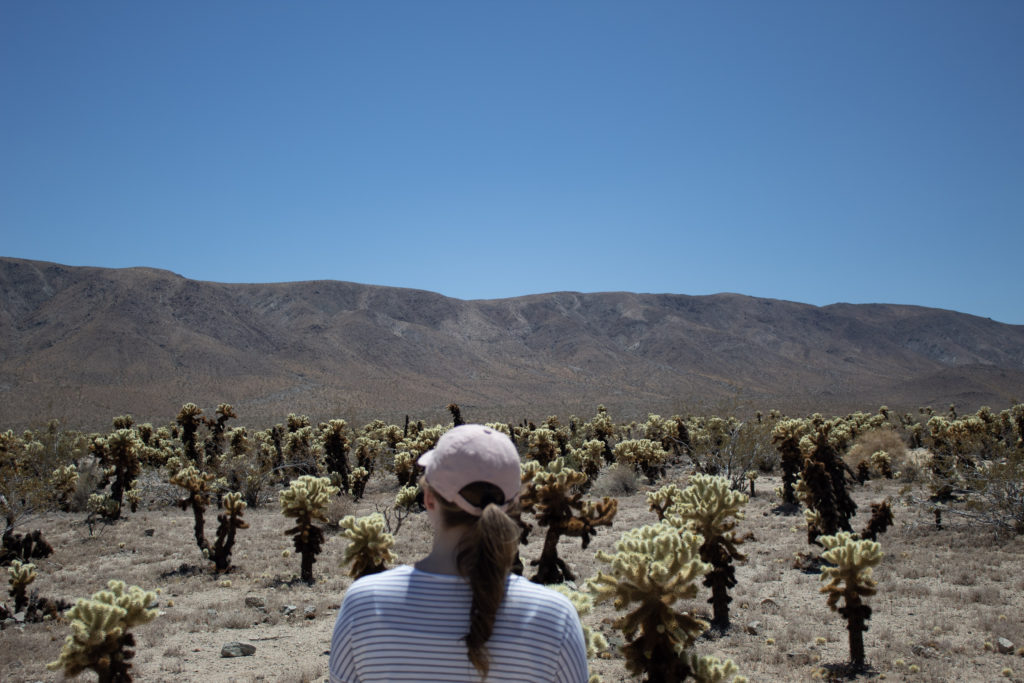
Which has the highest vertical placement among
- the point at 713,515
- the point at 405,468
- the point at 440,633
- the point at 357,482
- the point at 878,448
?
the point at 440,633

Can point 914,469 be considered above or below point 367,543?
below

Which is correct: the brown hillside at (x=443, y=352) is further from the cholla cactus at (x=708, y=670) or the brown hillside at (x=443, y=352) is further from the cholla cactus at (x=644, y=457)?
the cholla cactus at (x=708, y=670)

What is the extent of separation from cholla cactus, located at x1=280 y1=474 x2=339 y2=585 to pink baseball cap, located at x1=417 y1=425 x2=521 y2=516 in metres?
10.3

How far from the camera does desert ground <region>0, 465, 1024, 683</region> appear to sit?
7711 mm

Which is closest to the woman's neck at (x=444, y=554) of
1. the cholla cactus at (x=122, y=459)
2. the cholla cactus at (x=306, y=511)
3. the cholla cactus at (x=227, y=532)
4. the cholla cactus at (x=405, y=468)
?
the cholla cactus at (x=306, y=511)

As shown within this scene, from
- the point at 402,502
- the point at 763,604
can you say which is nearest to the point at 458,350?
the point at 402,502

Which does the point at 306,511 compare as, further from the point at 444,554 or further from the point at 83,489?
the point at 83,489

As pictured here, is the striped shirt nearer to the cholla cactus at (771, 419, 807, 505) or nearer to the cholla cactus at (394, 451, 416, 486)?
the cholla cactus at (771, 419, 807, 505)

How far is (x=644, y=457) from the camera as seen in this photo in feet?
77.5

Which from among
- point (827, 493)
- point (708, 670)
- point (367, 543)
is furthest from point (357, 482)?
point (708, 670)

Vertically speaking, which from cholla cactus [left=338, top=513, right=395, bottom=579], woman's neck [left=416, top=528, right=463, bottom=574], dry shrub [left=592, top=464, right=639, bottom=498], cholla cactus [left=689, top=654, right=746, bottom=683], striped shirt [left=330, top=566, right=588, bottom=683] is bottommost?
dry shrub [left=592, top=464, right=639, bottom=498]

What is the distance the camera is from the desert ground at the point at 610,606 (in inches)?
304

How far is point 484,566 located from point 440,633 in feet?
0.70

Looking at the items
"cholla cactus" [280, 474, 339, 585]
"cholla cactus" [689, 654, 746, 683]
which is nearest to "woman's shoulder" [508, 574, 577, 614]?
"cholla cactus" [689, 654, 746, 683]
